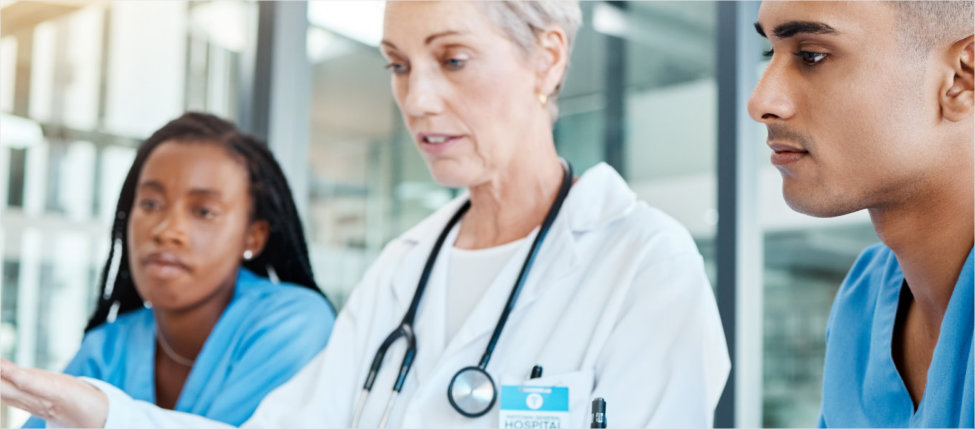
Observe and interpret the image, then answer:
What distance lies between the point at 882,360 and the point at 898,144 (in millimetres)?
288

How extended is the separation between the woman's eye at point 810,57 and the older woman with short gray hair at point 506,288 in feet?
1.18

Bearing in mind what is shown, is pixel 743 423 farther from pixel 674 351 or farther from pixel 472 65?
pixel 472 65

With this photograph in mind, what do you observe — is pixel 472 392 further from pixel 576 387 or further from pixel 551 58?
pixel 551 58

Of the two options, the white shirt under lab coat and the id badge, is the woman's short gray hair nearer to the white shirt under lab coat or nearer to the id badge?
the white shirt under lab coat

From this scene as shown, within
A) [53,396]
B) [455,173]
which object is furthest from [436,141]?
[53,396]

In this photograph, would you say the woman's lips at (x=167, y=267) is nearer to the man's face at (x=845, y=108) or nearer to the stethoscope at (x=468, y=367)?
the stethoscope at (x=468, y=367)

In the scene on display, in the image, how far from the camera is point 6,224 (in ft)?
8.95

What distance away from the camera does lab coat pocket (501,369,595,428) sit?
1.27 m

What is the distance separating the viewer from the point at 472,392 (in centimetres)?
132

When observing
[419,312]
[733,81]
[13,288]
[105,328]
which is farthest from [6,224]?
[733,81]

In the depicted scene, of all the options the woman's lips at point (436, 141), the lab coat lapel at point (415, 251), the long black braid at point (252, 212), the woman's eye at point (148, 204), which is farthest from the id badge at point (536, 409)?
the woman's eye at point (148, 204)

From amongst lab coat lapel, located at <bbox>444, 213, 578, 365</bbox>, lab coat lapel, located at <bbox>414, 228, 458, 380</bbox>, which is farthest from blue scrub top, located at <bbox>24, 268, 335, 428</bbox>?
lab coat lapel, located at <bbox>444, 213, 578, 365</bbox>

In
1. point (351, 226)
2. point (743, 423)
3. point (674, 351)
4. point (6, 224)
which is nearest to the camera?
point (674, 351)

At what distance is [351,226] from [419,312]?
59.2 inches
